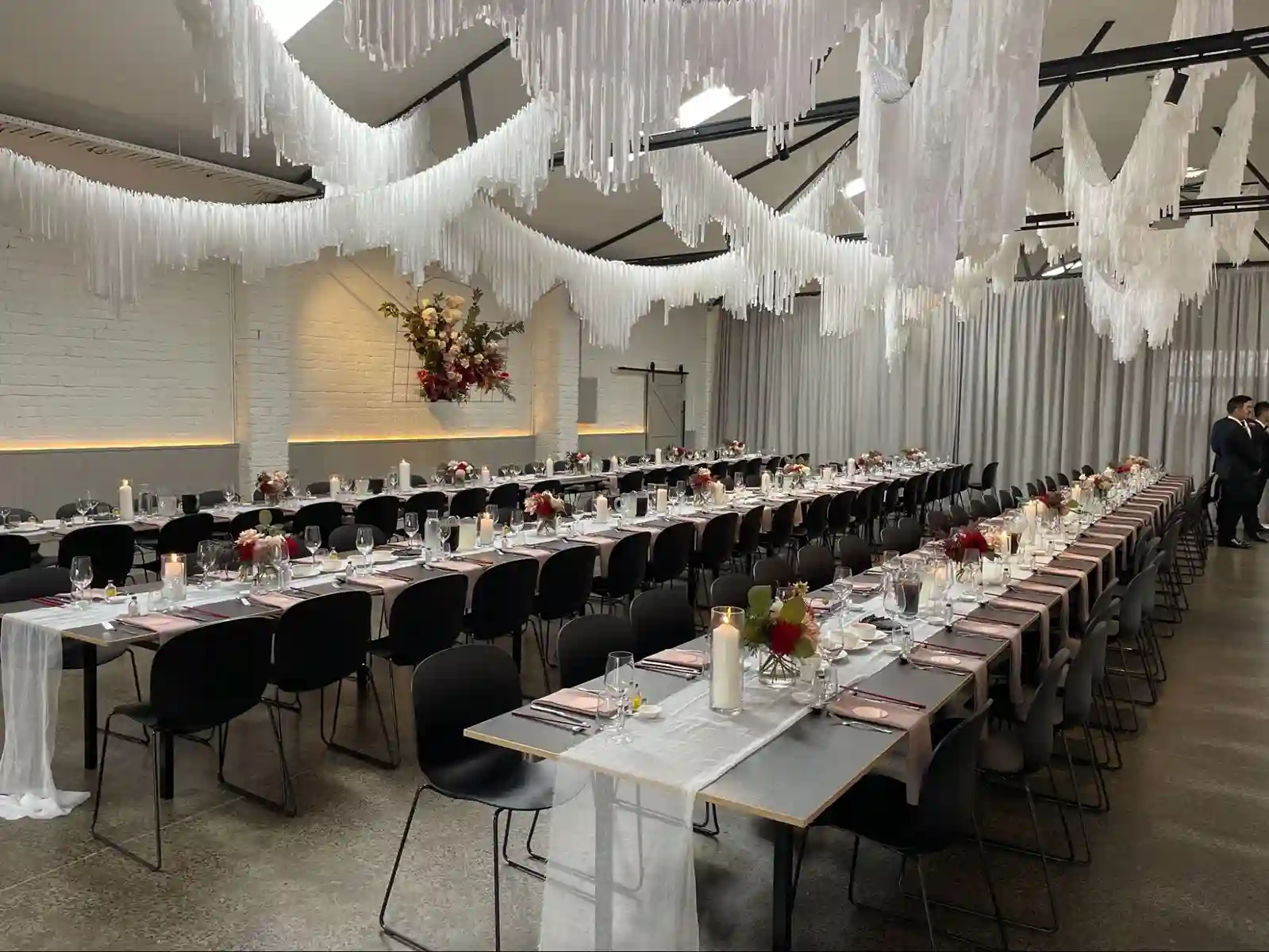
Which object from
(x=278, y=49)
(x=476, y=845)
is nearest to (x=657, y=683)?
(x=476, y=845)

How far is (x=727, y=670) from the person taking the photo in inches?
124

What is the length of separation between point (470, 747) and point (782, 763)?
1324mm

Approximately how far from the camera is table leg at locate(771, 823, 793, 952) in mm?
2814

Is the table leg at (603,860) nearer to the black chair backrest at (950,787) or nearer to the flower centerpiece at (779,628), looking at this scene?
the flower centerpiece at (779,628)

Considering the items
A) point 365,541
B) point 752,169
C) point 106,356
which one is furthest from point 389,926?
point 752,169

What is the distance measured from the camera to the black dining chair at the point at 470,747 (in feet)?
10.5

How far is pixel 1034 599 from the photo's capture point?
4996 mm

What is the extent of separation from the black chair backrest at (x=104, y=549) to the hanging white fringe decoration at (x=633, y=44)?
4.64 m

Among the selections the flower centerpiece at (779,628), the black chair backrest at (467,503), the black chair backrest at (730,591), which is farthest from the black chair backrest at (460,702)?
the black chair backrest at (467,503)

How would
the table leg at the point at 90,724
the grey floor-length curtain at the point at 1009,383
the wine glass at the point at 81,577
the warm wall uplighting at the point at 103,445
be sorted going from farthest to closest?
the grey floor-length curtain at the point at 1009,383
the warm wall uplighting at the point at 103,445
the table leg at the point at 90,724
the wine glass at the point at 81,577

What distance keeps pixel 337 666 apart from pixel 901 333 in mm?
7185

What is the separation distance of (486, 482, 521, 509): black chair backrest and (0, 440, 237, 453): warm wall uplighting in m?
3.03

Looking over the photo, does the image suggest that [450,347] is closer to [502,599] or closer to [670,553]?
[670,553]

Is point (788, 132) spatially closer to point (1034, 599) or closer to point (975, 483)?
point (1034, 599)
